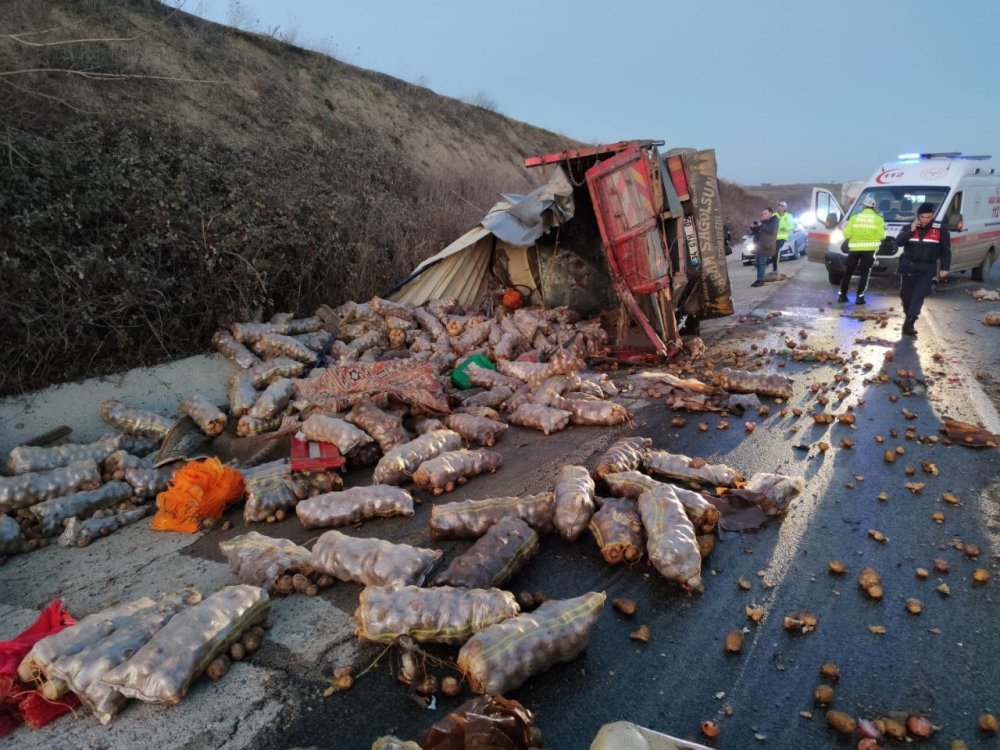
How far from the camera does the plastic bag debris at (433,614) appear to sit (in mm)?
2904

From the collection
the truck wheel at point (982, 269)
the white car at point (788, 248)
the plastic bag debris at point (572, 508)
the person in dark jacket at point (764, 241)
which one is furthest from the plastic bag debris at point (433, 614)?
the white car at point (788, 248)

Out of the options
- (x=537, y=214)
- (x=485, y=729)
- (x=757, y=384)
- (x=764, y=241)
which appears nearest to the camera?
(x=485, y=729)

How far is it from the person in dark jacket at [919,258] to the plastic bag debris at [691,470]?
6215 millimetres

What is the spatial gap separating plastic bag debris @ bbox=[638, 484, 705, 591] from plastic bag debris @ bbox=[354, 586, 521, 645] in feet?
3.40

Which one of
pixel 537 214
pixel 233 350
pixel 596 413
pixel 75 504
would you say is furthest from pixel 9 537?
pixel 537 214

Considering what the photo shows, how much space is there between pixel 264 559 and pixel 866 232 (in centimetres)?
1157

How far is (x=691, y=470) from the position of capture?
4590mm

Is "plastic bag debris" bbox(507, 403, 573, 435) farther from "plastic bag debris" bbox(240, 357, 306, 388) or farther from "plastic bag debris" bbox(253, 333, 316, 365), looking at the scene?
"plastic bag debris" bbox(253, 333, 316, 365)

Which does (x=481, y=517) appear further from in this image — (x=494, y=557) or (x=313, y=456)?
(x=313, y=456)

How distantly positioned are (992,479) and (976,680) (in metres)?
2.42

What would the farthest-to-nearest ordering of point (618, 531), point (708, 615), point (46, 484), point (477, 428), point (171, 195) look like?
point (171, 195), point (477, 428), point (46, 484), point (618, 531), point (708, 615)

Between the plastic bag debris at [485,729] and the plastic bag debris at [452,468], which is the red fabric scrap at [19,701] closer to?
the plastic bag debris at [485,729]

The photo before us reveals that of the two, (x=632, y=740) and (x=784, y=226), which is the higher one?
(x=784, y=226)

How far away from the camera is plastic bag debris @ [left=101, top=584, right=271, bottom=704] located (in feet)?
8.81
